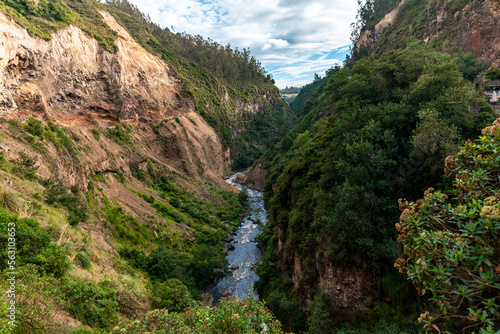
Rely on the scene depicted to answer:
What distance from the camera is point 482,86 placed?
1009 inches

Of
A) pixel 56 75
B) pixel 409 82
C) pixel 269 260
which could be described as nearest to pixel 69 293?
pixel 269 260

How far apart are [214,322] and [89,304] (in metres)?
5.67

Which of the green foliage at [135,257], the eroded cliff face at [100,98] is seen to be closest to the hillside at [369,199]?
the green foliage at [135,257]

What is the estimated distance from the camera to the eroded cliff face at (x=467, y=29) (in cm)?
2984

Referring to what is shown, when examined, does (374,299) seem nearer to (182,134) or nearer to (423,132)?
(423,132)

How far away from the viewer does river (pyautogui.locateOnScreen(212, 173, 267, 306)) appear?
25.7 meters

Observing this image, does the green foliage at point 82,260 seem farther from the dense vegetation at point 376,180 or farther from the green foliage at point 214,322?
the dense vegetation at point 376,180

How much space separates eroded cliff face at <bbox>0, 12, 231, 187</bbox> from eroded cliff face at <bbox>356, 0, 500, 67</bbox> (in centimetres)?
4729

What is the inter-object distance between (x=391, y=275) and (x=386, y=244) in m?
1.75

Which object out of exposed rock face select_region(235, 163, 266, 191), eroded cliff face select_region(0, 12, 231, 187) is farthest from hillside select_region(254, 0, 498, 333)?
exposed rock face select_region(235, 163, 266, 191)

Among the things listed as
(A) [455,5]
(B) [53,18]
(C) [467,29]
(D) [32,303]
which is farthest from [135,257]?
(A) [455,5]

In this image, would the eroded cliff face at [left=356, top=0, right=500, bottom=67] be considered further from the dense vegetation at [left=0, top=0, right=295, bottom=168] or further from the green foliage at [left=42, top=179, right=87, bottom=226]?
the dense vegetation at [left=0, top=0, right=295, bottom=168]

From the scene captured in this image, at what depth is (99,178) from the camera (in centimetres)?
2659

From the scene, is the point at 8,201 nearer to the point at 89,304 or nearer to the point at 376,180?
the point at 89,304
